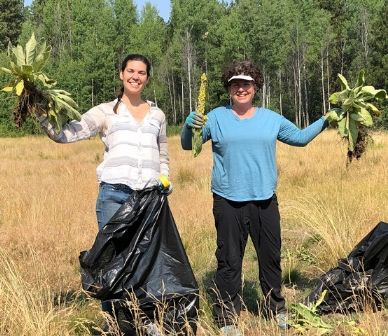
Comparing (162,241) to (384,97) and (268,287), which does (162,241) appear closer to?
(268,287)

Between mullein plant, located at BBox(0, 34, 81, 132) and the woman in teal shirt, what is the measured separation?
2.74ft

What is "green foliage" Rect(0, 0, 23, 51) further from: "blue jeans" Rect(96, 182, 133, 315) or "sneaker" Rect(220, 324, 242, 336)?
"sneaker" Rect(220, 324, 242, 336)

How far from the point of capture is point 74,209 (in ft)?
21.4

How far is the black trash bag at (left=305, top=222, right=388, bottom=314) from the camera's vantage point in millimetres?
3574

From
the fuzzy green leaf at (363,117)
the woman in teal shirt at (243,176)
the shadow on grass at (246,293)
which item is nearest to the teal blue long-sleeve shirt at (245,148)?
the woman in teal shirt at (243,176)

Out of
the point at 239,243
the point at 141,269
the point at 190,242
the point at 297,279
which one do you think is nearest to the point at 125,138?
the point at 141,269

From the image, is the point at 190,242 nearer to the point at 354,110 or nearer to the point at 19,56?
the point at 354,110

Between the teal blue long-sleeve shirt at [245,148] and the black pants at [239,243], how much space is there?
0.33 ft

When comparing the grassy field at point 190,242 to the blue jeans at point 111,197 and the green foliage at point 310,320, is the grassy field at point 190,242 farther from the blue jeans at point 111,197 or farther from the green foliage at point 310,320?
the blue jeans at point 111,197

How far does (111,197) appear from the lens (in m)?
3.09

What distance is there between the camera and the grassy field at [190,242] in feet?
10.0

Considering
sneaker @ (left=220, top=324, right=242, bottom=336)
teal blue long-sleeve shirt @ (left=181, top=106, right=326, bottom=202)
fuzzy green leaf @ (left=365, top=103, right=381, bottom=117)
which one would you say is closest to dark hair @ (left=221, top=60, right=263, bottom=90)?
teal blue long-sleeve shirt @ (left=181, top=106, right=326, bottom=202)

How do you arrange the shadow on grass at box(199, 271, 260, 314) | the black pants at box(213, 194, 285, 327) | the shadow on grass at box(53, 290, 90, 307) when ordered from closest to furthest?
the black pants at box(213, 194, 285, 327) < the shadow on grass at box(53, 290, 90, 307) < the shadow on grass at box(199, 271, 260, 314)

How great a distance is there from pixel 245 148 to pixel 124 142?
0.79m
